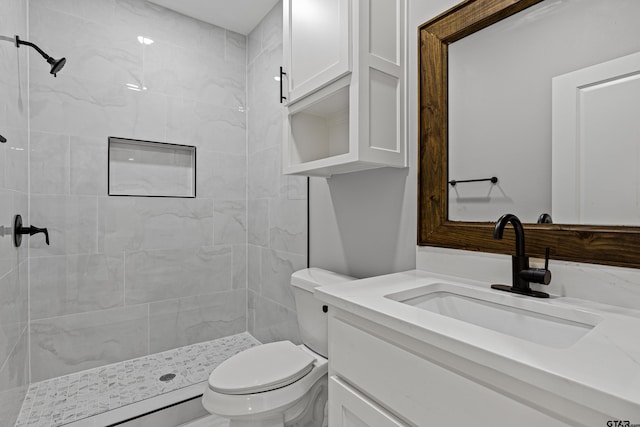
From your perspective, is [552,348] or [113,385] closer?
[552,348]

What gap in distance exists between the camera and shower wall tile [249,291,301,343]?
6.50 ft

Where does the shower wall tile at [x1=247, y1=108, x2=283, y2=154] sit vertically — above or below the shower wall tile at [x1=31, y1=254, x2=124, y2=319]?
above

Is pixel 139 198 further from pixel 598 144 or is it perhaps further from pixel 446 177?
pixel 598 144

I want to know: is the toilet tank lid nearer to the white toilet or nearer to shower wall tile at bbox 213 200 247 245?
the white toilet

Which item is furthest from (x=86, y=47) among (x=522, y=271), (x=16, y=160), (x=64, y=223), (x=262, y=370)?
(x=522, y=271)

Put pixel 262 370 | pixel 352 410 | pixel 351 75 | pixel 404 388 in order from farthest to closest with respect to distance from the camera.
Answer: pixel 262 370 → pixel 351 75 → pixel 352 410 → pixel 404 388

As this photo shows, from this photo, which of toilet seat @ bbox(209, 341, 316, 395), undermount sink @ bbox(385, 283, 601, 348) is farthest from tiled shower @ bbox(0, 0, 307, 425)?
undermount sink @ bbox(385, 283, 601, 348)

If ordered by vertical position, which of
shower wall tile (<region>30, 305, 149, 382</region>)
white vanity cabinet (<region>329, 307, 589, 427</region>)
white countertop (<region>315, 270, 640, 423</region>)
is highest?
white countertop (<region>315, 270, 640, 423</region>)

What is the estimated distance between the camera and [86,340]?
6.29 ft

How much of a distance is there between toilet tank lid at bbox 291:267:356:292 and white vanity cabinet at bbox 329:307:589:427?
1.71 feet

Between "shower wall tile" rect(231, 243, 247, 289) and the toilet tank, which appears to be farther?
"shower wall tile" rect(231, 243, 247, 289)

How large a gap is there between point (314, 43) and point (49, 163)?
166cm

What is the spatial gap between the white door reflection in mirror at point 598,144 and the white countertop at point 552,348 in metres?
0.24

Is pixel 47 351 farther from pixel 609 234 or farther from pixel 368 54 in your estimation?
pixel 609 234
